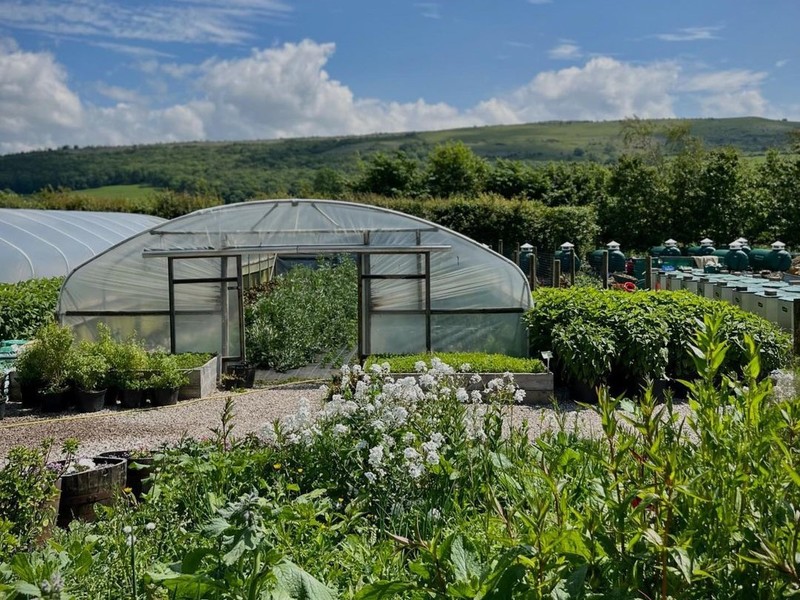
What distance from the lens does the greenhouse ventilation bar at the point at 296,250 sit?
1118 cm

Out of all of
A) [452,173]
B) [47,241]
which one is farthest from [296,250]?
[452,173]

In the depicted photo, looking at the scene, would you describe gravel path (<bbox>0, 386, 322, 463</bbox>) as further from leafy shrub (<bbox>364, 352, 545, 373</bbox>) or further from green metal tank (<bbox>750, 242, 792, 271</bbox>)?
green metal tank (<bbox>750, 242, 792, 271</bbox>)

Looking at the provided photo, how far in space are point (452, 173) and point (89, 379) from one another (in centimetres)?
2567

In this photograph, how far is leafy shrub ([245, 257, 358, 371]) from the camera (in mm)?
12609

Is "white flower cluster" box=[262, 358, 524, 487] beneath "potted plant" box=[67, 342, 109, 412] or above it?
above

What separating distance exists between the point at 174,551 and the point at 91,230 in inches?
623

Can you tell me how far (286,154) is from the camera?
8188cm

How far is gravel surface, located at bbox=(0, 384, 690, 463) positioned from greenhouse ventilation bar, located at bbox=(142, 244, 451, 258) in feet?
7.05

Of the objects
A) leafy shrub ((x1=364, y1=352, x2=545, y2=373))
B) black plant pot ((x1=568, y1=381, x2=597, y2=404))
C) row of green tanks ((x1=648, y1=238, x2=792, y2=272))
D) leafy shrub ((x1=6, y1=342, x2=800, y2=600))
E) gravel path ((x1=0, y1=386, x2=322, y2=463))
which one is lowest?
gravel path ((x1=0, y1=386, x2=322, y2=463))

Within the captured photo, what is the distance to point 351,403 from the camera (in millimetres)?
4648

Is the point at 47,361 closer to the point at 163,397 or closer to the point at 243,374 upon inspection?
the point at 163,397

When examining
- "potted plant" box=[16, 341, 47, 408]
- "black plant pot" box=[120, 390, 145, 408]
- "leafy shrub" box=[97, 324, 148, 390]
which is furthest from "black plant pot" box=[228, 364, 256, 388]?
"potted plant" box=[16, 341, 47, 408]

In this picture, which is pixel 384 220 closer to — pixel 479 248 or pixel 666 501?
pixel 479 248

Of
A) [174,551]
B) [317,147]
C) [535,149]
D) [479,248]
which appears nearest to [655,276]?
[479,248]
